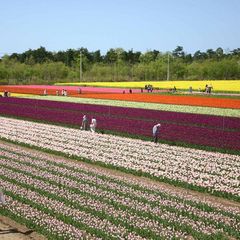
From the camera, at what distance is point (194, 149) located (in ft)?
86.9

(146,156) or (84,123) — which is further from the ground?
(84,123)

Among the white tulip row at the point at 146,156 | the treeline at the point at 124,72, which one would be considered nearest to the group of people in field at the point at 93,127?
the white tulip row at the point at 146,156

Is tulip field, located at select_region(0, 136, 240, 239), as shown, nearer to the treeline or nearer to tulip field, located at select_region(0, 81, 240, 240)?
tulip field, located at select_region(0, 81, 240, 240)

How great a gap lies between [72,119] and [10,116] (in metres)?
10.4

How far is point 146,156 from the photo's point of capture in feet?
78.9

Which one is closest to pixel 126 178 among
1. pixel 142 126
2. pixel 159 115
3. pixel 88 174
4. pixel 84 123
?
pixel 88 174

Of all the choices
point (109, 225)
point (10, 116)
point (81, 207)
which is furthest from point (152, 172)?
point (10, 116)

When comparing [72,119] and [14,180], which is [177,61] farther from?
[14,180]

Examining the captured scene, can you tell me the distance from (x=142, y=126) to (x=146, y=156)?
9.03 m

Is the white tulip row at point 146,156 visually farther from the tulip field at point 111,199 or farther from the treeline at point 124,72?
the treeline at point 124,72

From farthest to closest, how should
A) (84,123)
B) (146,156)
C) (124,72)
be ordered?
1. (124,72)
2. (84,123)
3. (146,156)

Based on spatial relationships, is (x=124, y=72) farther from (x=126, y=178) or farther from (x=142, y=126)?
(x=126, y=178)

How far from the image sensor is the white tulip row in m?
19.4

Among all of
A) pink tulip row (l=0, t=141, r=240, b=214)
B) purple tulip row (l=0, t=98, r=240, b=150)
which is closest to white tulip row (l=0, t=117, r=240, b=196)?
pink tulip row (l=0, t=141, r=240, b=214)
